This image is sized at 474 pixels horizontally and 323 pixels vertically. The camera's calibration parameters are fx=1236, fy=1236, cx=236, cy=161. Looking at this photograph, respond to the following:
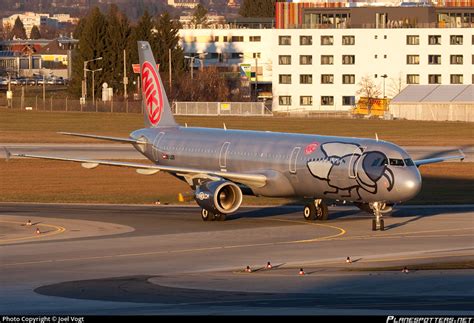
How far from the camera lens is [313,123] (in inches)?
5906

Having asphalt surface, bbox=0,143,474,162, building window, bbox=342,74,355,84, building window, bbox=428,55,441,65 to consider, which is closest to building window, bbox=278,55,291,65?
building window, bbox=342,74,355,84

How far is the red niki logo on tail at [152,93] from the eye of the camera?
63.4 m

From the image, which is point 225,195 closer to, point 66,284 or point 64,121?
point 66,284

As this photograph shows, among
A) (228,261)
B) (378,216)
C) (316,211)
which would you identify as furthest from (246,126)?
(228,261)

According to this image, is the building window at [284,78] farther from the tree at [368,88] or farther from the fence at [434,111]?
the fence at [434,111]

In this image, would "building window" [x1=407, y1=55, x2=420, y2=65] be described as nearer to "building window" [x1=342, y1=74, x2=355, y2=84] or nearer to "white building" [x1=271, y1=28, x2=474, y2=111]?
"white building" [x1=271, y1=28, x2=474, y2=111]

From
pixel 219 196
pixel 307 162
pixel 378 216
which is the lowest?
pixel 378 216

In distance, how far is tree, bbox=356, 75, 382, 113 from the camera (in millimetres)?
187875

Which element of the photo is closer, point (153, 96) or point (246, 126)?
point (153, 96)

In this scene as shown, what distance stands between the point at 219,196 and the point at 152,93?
13687mm

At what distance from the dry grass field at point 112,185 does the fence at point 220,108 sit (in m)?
91.2

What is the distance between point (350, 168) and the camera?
49156 mm

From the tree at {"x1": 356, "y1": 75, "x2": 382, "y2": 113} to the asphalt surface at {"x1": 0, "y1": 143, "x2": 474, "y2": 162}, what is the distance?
262 feet

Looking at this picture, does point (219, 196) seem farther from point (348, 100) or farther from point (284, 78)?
point (284, 78)
